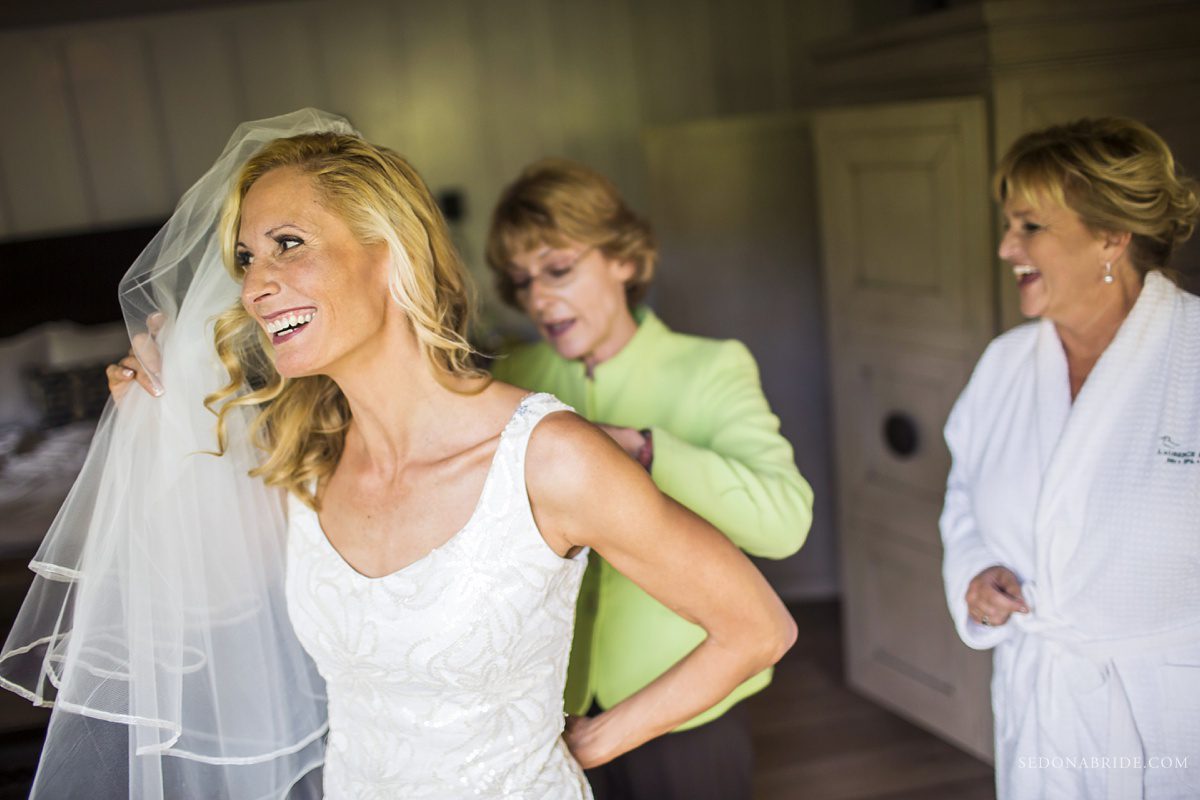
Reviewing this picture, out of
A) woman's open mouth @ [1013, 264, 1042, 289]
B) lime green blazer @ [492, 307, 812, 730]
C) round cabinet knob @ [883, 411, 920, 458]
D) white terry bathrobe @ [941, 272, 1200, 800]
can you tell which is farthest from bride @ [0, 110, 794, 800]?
round cabinet knob @ [883, 411, 920, 458]

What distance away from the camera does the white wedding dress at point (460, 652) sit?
4.89 feet

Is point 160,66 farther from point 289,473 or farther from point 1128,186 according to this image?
point 1128,186

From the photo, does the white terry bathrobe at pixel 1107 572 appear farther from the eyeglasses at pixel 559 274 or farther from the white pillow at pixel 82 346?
the white pillow at pixel 82 346

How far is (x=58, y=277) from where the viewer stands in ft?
16.7

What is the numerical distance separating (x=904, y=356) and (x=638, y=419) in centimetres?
142

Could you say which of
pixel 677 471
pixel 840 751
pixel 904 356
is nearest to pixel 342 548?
pixel 677 471

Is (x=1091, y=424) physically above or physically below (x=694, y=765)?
above

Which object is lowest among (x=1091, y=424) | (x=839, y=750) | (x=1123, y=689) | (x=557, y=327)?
(x=839, y=750)

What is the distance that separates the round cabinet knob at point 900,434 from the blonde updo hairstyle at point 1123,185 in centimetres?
139

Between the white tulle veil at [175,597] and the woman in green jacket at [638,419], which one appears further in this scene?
the woman in green jacket at [638,419]

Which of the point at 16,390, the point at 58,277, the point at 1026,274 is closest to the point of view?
the point at 1026,274

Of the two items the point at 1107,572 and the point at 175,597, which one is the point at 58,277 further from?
the point at 1107,572

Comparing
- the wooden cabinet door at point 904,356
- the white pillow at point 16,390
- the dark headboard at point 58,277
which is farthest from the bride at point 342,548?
the dark headboard at point 58,277

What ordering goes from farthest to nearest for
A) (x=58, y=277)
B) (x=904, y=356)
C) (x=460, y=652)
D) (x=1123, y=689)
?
(x=58, y=277)
(x=904, y=356)
(x=1123, y=689)
(x=460, y=652)
